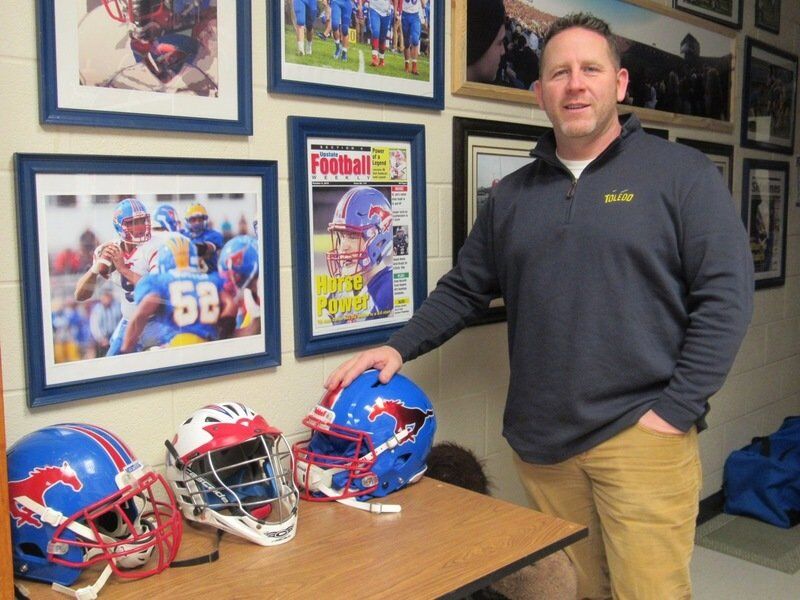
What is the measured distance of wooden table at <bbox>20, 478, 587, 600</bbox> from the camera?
4.33 ft

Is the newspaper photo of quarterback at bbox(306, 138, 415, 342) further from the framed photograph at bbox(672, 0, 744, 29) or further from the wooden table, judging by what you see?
the framed photograph at bbox(672, 0, 744, 29)

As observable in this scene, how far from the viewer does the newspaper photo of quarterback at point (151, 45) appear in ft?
5.18

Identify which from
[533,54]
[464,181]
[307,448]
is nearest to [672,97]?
[533,54]

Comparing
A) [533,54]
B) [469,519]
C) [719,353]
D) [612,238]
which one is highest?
[533,54]

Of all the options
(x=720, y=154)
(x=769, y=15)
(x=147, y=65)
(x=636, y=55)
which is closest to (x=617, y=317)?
A: (x=147, y=65)

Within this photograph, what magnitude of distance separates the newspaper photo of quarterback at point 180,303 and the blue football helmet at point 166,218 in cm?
2

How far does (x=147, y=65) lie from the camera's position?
5.44 feet

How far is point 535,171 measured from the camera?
2020 millimetres

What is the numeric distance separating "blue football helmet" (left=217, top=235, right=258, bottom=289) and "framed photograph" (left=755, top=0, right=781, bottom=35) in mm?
2832

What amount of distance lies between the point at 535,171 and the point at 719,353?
0.63 m

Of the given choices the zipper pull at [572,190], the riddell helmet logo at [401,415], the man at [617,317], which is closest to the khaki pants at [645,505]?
the man at [617,317]

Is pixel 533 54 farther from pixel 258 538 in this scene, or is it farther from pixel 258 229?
pixel 258 538

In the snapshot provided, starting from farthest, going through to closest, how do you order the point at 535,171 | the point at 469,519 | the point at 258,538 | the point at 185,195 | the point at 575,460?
the point at 535,171, the point at 575,460, the point at 185,195, the point at 469,519, the point at 258,538

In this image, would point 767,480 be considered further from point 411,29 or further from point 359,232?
point 411,29
